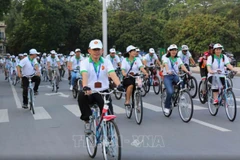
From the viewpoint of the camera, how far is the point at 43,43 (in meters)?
57.2

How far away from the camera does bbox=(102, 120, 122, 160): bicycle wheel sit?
18.0 ft

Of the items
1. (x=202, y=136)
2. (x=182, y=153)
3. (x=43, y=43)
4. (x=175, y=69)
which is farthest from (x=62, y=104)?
(x=43, y=43)

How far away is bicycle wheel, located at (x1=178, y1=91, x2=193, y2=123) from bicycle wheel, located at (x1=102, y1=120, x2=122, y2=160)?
415 cm

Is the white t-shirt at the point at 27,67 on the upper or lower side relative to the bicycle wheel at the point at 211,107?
upper

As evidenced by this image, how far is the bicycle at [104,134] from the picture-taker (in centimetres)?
556

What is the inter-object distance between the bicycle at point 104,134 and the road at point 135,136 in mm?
331

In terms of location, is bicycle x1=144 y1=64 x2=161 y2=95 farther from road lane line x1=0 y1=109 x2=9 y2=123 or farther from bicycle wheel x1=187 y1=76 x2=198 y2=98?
road lane line x1=0 y1=109 x2=9 y2=123

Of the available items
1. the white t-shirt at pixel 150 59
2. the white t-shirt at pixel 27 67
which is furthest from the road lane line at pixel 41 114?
the white t-shirt at pixel 150 59

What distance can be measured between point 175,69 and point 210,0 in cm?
6178

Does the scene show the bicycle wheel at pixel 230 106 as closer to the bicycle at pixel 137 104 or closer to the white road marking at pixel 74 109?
the bicycle at pixel 137 104

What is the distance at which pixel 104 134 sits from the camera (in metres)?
5.77

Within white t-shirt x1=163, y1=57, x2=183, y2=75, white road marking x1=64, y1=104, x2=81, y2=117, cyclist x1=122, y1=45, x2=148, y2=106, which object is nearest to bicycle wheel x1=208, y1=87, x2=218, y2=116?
white t-shirt x1=163, y1=57, x2=183, y2=75

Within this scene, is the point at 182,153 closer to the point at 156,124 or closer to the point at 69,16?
the point at 156,124

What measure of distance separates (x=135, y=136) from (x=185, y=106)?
6.63ft
